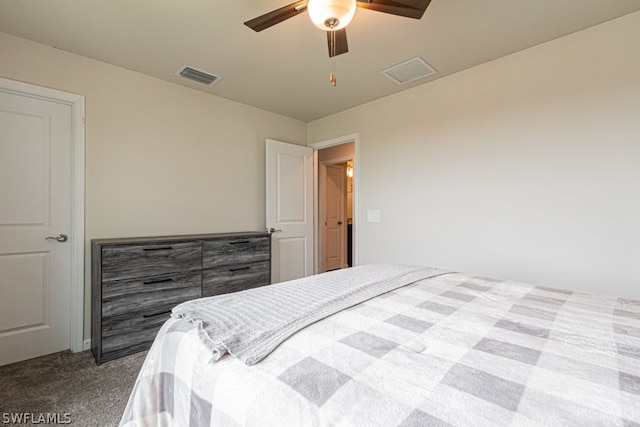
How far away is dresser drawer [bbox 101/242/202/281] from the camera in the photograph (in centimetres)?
219

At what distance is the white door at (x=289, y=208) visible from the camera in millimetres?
3598

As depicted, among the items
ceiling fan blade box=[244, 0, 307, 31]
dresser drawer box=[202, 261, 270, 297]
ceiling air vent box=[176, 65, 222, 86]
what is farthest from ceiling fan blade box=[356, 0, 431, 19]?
dresser drawer box=[202, 261, 270, 297]

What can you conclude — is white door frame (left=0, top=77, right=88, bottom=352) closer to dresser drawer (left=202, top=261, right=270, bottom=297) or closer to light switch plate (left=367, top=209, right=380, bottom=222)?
dresser drawer (left=202, top=261, right=270, bottom=297)

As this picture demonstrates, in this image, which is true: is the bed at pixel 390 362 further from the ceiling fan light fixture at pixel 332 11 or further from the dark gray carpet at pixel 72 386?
the ceiling fan light fixture at pixel 332 11

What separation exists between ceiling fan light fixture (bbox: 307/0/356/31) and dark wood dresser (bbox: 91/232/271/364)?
203 cm

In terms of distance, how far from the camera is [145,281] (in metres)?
2.34

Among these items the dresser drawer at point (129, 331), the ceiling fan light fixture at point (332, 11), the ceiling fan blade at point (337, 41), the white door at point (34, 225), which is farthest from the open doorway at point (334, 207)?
the ceiling fan light fixture at point (332, 11)

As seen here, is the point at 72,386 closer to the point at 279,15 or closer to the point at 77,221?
the point at 77,221

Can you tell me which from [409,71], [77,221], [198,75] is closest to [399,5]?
[409,71]

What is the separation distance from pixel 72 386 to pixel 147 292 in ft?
2.31

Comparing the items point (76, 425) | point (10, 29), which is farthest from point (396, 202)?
point (10, 29)

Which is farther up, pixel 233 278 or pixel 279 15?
pixel 279 15

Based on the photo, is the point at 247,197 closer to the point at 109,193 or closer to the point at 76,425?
the point at 109,193

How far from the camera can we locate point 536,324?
101 cm
